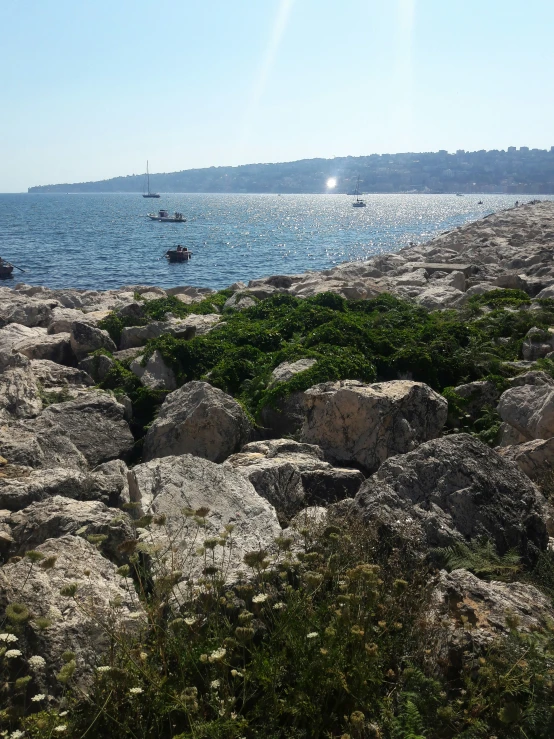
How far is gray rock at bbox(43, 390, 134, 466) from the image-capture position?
6.09 m

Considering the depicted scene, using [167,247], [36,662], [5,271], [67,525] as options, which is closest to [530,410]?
[67,525]

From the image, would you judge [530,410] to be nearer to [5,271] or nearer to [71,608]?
[71,608]

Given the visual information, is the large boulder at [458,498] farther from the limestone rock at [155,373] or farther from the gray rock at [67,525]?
the limestone rock at [155,373]

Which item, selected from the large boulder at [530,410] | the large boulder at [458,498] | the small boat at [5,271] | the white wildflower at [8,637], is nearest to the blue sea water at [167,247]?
the small boat at [5,271]

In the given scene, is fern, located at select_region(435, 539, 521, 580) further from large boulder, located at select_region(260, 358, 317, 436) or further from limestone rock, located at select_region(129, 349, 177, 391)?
limestone rock, located at select_region(129, 349, 177, 391)

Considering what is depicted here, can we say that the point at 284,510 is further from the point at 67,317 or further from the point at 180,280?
the point at 180,280

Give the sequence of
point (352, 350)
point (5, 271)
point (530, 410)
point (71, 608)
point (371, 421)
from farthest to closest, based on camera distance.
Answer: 1. point (5, 271)
2. point (352, 350)
3. point (530, 410)
4. point (371, 421)
5. point (71, 608)

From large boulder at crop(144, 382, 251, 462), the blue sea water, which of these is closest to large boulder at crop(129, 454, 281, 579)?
large boulder at crop(144, 382, 251, 462)

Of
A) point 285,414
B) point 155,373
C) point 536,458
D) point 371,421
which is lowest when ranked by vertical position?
point 285,414

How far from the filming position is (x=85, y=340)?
32.7 ft

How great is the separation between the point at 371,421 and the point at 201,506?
2284mm

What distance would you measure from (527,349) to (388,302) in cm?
362

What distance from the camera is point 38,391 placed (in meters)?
7.36

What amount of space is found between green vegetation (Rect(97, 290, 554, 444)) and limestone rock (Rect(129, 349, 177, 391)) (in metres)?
0.10
